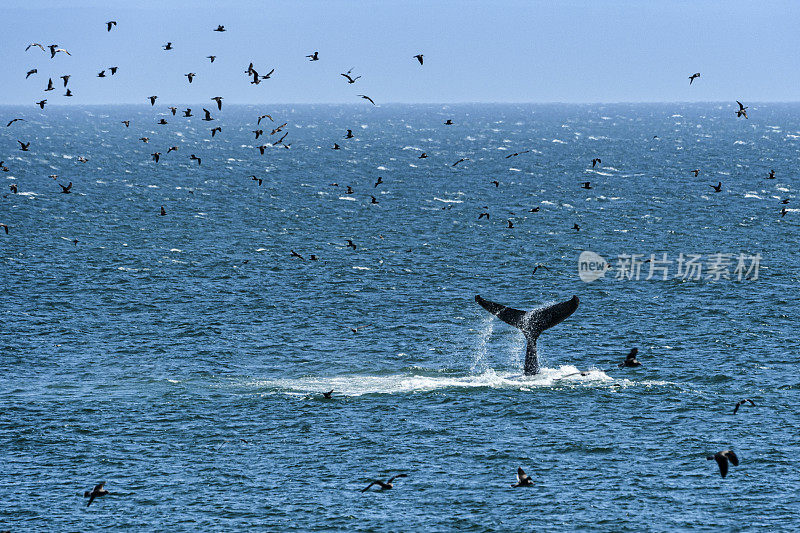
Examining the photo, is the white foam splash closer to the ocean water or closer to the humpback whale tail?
the ocean water

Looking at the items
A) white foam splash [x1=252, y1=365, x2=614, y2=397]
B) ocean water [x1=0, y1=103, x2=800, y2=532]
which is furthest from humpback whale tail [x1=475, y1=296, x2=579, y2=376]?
white foam splash [x1=252, y1=365, x2=614, y2=397]

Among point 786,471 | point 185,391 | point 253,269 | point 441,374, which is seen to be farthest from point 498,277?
point 786,471

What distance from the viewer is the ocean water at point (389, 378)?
44.0 meters
